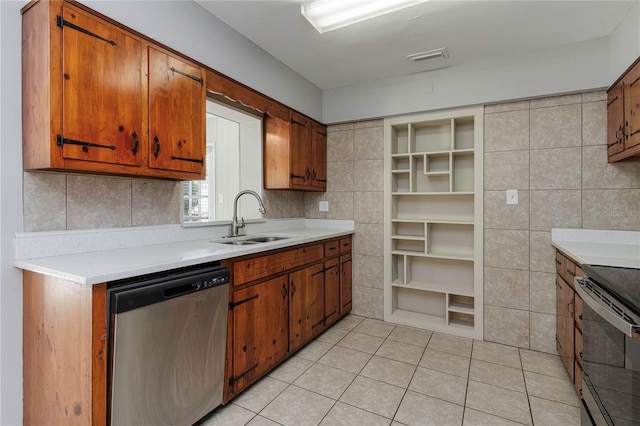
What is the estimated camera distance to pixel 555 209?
2.61 meters

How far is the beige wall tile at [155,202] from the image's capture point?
195 centimetres

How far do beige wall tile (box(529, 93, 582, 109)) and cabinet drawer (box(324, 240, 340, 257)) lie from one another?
2.15m

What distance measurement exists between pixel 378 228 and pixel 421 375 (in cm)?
153

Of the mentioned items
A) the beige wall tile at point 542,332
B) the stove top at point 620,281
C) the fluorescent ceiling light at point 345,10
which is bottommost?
the beige wall tile at point 542,332

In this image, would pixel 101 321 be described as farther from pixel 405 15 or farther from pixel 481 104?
pixel 481 104

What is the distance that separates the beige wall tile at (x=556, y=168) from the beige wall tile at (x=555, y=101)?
0.38 meters

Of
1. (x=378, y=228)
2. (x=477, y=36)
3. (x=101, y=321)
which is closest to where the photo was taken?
(x=101, y=321)

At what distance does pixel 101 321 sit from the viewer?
47.8 inches

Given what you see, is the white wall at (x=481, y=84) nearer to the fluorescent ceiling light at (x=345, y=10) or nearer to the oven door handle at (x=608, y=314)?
the fluorescent ceiling light at (x=345, y=10)

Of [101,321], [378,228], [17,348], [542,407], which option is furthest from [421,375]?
[17,348]

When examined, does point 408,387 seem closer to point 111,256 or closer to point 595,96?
point 111,256

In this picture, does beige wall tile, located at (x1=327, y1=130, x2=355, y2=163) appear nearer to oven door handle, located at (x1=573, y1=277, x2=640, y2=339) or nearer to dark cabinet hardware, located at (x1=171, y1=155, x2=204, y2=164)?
dark cabinet hardware, located at (x1=171, y1=155, x2=204, y2=164)

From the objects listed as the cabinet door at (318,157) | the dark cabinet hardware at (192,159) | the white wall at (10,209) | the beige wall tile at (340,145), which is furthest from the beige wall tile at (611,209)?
the white wall at (10,209)

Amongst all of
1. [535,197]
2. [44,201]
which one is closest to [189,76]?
[44,201]
